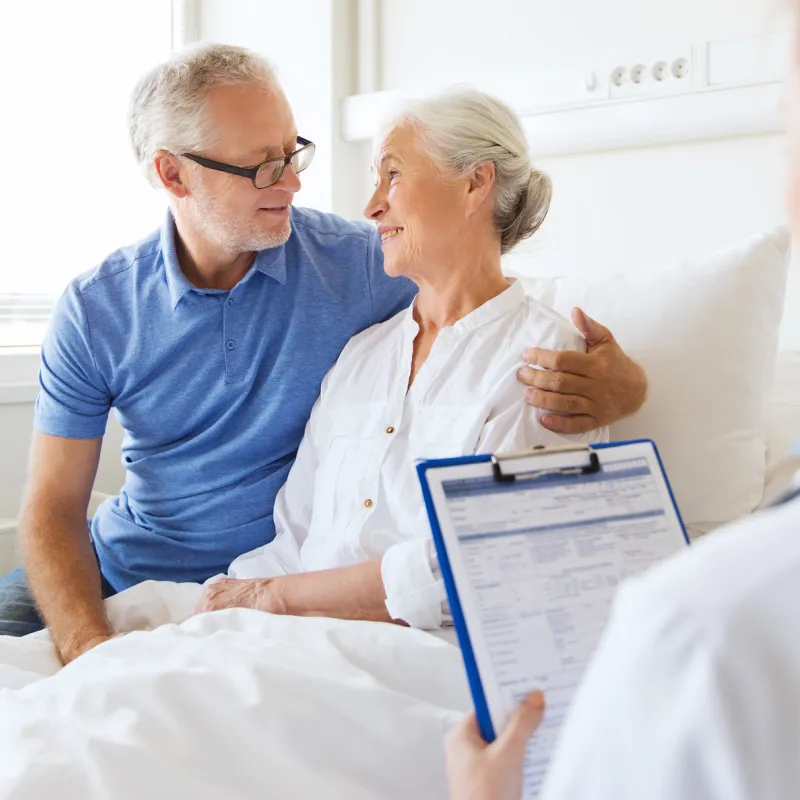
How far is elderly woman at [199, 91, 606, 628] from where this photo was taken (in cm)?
145

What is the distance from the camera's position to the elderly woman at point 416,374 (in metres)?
1.45

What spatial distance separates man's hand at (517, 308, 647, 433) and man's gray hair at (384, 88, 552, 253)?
318mm

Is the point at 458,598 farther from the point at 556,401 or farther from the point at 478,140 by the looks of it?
the point at 478,140

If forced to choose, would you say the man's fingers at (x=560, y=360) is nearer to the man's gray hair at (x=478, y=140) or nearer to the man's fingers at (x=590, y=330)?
the man's fingers at (x=590, y=330)

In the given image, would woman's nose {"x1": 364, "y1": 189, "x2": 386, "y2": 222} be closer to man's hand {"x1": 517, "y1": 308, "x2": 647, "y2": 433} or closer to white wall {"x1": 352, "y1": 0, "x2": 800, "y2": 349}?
white wall {"x1": 352, "y1": 0, "x2": 800, "y2": 349}

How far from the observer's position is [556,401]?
137cm

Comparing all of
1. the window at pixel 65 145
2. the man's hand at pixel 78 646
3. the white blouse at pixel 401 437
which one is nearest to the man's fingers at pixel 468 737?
the white blouse at pixel 401 437

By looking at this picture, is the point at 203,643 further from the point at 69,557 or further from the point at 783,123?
the point at 783,123

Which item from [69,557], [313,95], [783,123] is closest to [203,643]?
[69,557]

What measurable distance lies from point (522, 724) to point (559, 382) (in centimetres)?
71

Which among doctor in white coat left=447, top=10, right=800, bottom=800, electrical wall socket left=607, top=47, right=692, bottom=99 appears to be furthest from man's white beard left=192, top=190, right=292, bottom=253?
doctor in white coat left=447, top=10, right=800, bottom=800

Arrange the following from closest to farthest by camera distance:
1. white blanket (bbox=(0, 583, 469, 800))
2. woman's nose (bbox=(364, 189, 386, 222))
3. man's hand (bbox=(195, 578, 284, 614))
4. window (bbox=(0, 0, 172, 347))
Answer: white blanket (bbox=(0, 583, 469, 800)), man's hand (bbox=(195, 578, 284, 614)), woman's nose (bbox=(364, 189, 386, 222)), window (bbox=(0, 0, 172, 347))

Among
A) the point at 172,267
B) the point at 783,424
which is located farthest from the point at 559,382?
the point at 172,267

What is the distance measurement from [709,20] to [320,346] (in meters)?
1.16
